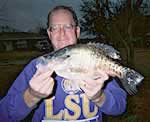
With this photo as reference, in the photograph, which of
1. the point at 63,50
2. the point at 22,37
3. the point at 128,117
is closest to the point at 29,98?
the point at 63,50

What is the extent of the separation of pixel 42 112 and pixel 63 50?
0.62 meters

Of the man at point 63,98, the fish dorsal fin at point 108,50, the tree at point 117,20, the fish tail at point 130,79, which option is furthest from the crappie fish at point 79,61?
the tree at point 117,20

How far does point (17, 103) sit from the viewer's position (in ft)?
8.12

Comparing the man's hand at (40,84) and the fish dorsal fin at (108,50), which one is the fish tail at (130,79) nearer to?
the fish dorsal fin at (108,50)

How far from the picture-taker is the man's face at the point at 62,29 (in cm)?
264

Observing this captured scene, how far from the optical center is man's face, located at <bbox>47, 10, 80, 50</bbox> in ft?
8.67

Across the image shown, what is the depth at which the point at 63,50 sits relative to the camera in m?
2.25

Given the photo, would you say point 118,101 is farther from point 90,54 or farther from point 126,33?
point 126,33

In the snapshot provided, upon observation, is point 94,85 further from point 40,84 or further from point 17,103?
point 17,103

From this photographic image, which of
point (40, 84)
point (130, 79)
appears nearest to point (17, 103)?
point (40, 84)

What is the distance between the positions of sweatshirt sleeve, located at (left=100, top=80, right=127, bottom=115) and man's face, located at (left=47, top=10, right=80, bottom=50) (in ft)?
1.49

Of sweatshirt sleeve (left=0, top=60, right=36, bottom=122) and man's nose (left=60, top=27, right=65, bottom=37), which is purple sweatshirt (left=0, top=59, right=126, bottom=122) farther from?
man's nose (left=60, top=27, right=65, bottom=37)

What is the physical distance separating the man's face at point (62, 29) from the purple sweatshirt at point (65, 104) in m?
0.25

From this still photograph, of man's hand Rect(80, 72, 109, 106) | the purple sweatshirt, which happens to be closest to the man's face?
the purple sweatshirt
